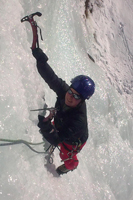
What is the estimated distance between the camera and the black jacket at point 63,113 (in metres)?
2.07

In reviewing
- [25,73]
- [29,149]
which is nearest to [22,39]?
[25,73]

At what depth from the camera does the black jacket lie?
2066 millimetres

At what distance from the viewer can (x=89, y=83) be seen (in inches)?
81.8

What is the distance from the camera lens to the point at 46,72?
84.2 inches

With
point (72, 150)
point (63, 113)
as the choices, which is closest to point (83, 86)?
point (63, 113)

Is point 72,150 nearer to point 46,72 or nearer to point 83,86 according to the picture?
point 83,86

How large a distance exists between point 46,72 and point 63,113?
47 cm

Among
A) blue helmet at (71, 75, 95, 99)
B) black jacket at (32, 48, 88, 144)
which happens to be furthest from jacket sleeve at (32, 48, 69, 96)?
blue helmet at (71, 75, 95, 99)

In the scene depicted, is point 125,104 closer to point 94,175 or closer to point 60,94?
point 94,175

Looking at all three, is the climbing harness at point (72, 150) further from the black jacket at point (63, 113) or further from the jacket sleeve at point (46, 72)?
the jacket sleeve at point (46, 72)

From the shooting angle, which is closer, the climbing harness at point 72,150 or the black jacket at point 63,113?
the black jacket at point 63,113

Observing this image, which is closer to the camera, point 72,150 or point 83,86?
Result: point 83,86

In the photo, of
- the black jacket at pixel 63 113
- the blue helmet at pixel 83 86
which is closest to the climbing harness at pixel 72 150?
the black jacket at pixel 63 113

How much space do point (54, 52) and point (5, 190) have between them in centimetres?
244
